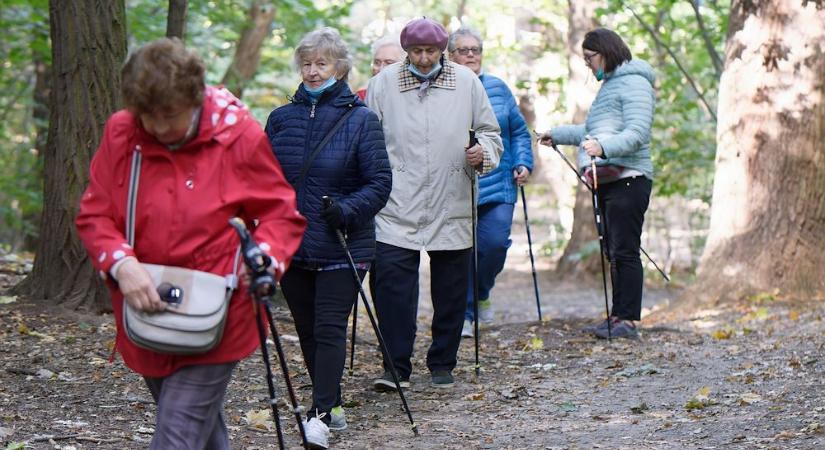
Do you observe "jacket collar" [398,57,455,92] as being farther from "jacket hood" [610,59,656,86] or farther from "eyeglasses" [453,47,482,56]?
"jacket hood" [610,59,656,86]

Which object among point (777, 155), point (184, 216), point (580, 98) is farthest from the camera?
point (580, 98)

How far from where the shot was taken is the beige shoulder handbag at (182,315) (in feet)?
10.5

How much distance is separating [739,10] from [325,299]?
6087 millimetres

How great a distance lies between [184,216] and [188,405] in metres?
0.56

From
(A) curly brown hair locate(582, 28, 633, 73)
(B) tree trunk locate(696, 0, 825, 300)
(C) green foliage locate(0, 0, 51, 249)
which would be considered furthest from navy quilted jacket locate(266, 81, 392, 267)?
(C) green foliage locate(0, 0, 51, 249)

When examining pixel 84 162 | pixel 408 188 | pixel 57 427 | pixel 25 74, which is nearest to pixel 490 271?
pixel 408 188

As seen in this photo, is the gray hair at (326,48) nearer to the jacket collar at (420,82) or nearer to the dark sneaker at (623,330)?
the jacket collar at (420,82)

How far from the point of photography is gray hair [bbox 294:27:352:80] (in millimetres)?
5305

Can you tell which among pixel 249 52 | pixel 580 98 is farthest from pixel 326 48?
pixel 249 52

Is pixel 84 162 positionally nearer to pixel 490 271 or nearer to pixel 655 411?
pixel 490 271

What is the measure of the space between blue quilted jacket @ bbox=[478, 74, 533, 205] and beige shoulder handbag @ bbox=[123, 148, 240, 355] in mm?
4940

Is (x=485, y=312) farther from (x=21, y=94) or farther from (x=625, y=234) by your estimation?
(x=21, y=94)

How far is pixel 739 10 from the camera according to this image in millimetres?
9867

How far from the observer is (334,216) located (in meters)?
5.11
